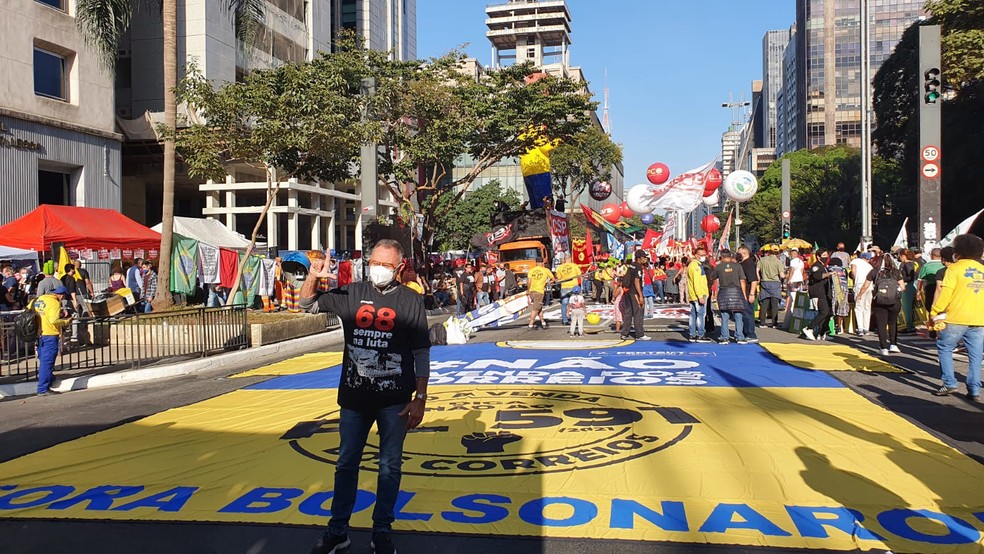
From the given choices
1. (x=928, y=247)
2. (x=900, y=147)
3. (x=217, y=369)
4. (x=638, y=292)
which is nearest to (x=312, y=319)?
(x=217, y=369)

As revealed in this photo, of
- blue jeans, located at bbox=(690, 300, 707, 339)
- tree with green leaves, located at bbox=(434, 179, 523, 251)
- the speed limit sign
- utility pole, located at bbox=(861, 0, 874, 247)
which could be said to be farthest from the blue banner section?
tree with green leaves, located at bbox=(434, 179, 523, 251)

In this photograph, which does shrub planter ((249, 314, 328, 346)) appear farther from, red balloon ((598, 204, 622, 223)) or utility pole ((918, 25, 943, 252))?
red balloon ((598, 204, 622, 223))

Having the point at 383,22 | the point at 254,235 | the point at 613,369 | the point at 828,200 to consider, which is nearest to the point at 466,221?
the point at 383,22

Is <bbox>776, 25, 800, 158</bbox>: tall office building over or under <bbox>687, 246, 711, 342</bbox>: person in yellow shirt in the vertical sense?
over

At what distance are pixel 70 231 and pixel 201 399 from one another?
11826mm

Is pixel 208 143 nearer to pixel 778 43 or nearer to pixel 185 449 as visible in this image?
pixel 185 449

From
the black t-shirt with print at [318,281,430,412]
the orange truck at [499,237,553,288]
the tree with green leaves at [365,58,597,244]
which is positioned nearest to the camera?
the black t-shirt with print at [318,281,430,412]

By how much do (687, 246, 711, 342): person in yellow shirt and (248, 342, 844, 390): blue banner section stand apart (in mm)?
933

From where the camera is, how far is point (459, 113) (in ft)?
94.2

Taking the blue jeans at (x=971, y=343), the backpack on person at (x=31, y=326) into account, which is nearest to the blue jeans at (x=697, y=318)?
the blue jeans at (x=971, y=343)

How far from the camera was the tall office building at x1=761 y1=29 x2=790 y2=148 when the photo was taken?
17938cm

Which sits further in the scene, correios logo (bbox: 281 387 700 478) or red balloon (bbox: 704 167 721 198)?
red balloon (bbox: 704 167 721 198)

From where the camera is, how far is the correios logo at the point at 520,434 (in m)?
6.09

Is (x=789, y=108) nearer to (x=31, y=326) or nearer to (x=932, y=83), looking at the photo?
(x=932, y=83)
